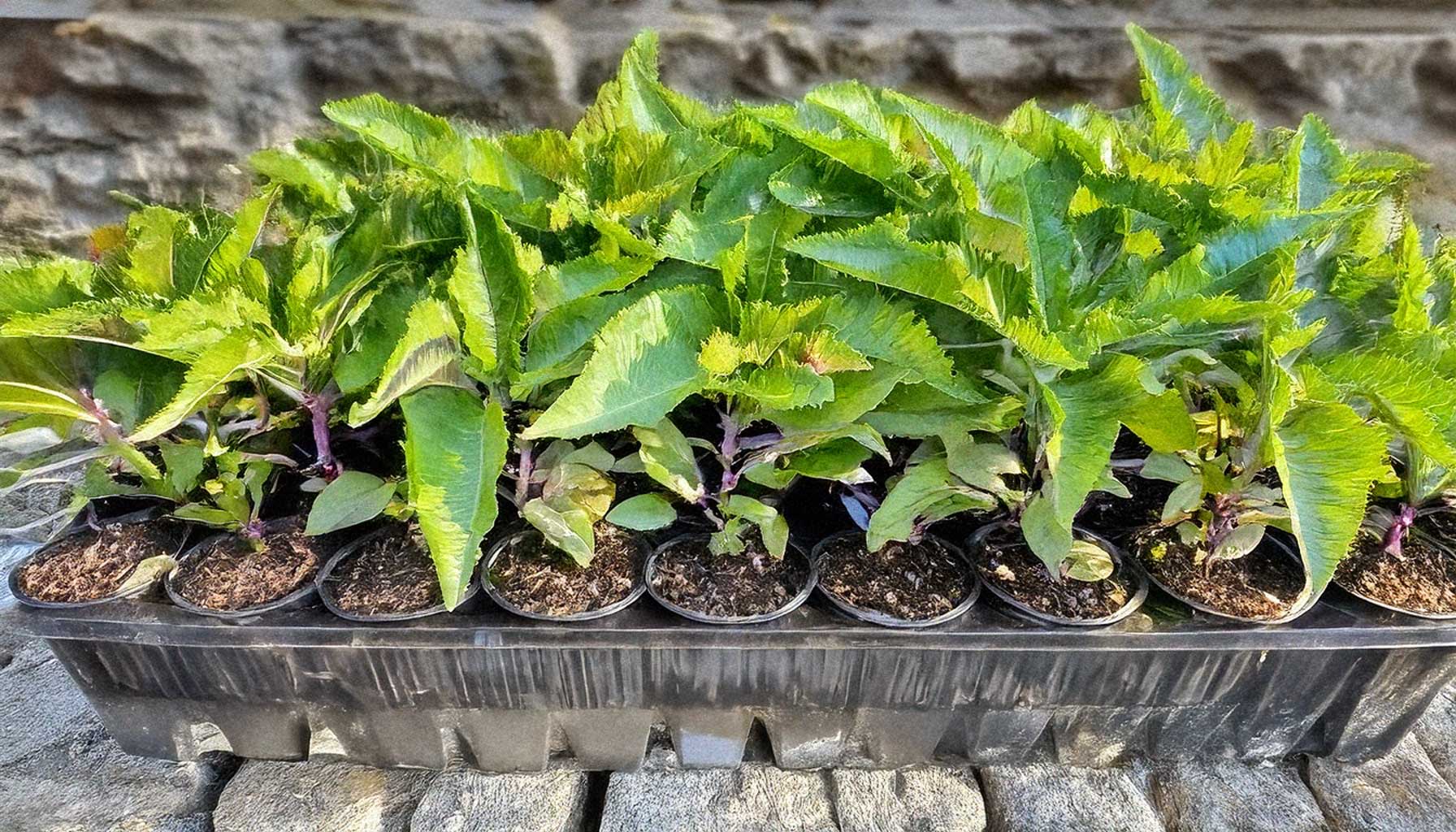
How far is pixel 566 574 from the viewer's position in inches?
39.6

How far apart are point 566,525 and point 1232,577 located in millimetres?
809

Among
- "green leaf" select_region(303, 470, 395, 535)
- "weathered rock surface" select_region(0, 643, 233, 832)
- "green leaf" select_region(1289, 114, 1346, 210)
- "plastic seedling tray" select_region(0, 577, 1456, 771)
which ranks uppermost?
"green leaf" select_region(1289, 114, 1346, 210)

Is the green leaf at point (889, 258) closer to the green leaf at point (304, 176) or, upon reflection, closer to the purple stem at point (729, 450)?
the purple stem at point (729, 450)

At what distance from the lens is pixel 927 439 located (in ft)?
3.39

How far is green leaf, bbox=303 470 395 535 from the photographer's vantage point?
0.96 metres

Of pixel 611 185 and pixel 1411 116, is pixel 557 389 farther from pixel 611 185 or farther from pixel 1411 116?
pixel 1411 116

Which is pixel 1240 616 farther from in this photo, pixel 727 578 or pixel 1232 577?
pixel 727 578

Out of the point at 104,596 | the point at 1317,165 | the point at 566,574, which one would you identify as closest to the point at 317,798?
the point at 104,596

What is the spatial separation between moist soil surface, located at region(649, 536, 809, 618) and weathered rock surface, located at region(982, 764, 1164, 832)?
0.42 m

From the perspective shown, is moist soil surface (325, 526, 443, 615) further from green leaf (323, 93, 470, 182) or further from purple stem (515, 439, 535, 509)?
green leaf (323, 93, 470, 182)

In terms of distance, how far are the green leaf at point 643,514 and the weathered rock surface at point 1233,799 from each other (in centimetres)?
78

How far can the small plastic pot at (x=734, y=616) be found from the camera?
95 centimetres

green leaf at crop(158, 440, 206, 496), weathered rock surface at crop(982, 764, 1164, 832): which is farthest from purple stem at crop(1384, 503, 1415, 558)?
green leaf at crop(158, 440, 206, 496)

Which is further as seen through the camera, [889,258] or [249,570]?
[249,570]
